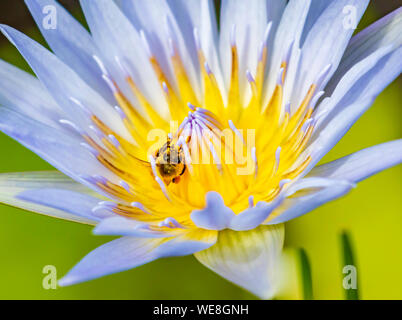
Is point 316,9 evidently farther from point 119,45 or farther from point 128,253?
point 128,253

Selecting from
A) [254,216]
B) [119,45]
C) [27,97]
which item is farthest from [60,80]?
[254,216]

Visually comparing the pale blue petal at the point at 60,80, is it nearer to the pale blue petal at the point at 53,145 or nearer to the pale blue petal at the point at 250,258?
the pale blue petal at the point at 53,145

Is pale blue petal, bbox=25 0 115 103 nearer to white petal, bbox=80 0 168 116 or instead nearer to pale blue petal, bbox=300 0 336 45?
white petal, bbox=80 0 168 116

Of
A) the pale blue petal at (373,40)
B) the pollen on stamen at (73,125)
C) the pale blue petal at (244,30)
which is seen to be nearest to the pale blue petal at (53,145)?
the pollen on stamen at (73,125)

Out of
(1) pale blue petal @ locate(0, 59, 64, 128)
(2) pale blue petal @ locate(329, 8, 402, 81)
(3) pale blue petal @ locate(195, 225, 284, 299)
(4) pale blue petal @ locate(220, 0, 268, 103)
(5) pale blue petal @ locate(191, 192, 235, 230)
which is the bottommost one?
(3) pale blue petal @ locate(195, 225, 284, 299)

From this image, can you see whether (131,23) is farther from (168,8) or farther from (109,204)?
(109,204)

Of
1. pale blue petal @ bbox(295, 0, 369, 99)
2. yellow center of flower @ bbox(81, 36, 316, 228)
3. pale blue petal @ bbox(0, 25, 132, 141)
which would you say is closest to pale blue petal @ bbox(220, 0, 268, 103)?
yellow center of flower @ bbox(81, 36, 316, 228)
